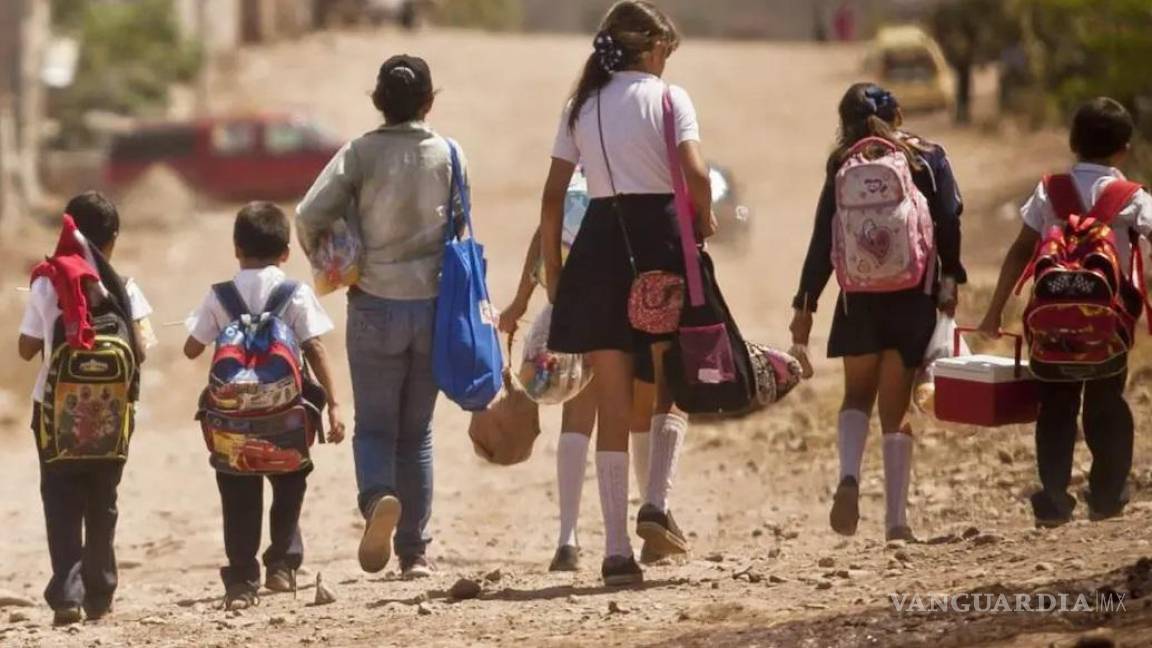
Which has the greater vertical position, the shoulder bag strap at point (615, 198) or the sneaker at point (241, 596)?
the shoulder bag strap at point (615, 198)

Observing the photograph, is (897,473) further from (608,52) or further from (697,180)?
(608,52)

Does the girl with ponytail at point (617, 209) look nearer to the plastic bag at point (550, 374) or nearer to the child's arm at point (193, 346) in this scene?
the plastic bag at point (550, 374)

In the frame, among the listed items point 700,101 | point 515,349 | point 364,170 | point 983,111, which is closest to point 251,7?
point 700,101

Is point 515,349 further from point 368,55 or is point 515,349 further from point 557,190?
point 368,55

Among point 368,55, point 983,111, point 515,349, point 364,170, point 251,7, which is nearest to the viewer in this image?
point 364,170

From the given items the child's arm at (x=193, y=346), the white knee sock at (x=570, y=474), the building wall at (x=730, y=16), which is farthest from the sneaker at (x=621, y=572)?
the building wall at (x=730, y=16)

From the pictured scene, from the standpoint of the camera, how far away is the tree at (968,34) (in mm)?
37781

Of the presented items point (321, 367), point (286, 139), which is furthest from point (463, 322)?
point (286, 139)

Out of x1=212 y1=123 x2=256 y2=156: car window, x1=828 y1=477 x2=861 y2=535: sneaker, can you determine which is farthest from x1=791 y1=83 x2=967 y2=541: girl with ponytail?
x1=212 y1=123 x2=256 y2=156: car window

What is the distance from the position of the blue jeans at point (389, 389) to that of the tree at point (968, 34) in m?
28.6

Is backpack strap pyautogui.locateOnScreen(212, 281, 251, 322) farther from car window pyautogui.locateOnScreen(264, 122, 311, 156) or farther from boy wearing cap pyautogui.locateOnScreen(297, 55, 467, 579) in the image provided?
car window pyautogui.locateOnScreen(264, 122, 311, 156)

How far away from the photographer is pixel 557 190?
27.5 feet

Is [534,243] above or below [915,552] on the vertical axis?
above

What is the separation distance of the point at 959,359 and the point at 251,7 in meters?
48.1
